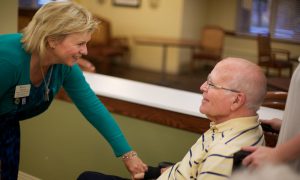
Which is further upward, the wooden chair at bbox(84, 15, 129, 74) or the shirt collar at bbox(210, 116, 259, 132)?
the shirt collar at bbox(210, 116, 259, 132)

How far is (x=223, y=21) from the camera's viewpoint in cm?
944

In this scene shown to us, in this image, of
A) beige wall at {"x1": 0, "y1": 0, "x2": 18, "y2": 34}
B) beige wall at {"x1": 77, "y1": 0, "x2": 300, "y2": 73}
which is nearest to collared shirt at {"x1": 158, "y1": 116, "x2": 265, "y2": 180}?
beige wall at {"x1": 0, "y1": 0, "x2": 18, "y2": 34}

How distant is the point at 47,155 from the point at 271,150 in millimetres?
1880

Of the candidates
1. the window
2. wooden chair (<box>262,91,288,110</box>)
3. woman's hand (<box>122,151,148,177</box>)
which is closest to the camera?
woman's hand (<box>122,151,148,177</box>)

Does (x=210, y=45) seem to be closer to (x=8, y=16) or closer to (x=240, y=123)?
(x=8, y=16)

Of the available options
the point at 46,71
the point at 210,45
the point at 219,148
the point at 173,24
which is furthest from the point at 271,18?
the point at 219,148

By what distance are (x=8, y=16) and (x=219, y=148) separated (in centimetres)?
212

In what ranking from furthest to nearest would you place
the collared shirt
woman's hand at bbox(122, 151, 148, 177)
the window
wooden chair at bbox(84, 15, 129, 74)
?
the window → wooden chair at bbox(84, 15, 129, 74) → woman's hand at bbox(122, 151, 148, 177) → the collared shirt

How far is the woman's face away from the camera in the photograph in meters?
1.70

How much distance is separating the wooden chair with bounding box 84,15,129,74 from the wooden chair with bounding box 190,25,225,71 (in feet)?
5.09

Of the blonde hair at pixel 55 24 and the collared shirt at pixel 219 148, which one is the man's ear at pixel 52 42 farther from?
the collared shirt at pixel 219 148

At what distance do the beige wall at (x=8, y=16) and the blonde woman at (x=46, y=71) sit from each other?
1132 millimetres

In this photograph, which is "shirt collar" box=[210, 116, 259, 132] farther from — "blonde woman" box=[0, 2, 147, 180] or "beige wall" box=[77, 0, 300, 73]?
"beige wall" box=[77, 0, 300, 73]

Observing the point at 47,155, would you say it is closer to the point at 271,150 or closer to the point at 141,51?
the point at 271,150
